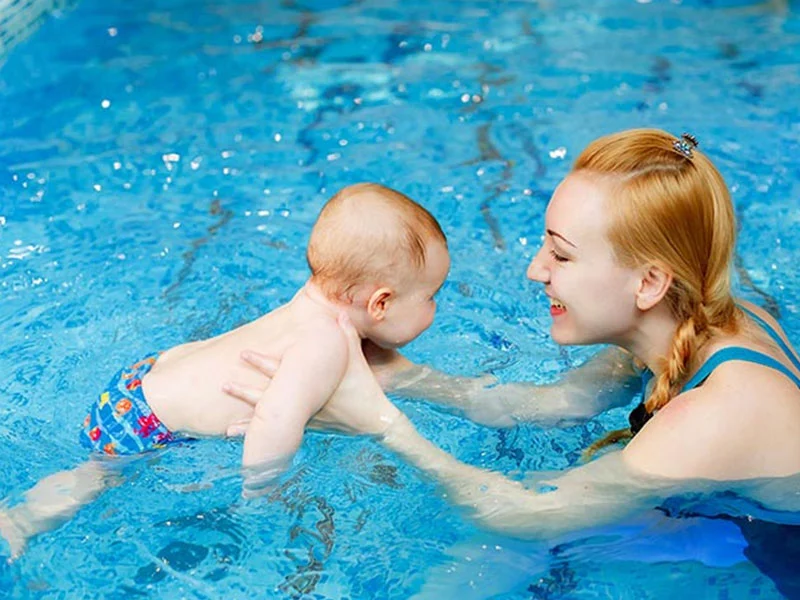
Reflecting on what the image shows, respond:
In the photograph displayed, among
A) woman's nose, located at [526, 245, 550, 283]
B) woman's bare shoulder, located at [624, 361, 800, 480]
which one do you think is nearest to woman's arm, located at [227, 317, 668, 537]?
woman's bare shoulder, located at [624, 361, 800, 480]

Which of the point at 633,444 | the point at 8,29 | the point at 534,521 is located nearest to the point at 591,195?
the point at 633,444

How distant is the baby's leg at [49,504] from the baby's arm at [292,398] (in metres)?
0.47

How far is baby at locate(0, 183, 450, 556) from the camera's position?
312 cm

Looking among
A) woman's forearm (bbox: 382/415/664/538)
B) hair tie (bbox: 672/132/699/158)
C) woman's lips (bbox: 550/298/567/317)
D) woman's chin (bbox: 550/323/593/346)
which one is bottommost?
woman's forearm (bbox: 382/415/664/538)

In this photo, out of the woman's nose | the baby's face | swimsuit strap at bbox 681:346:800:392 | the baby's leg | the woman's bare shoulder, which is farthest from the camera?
the baby's face

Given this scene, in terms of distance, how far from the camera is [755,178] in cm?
535

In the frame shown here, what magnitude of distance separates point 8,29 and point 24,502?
425 cm

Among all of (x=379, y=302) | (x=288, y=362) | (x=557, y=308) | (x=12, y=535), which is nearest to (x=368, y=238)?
(x=379, y=302)

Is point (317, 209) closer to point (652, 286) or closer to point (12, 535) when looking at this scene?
point (12, 535)

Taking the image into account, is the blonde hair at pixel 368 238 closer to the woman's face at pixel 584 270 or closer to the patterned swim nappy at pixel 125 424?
the woman's face at pixel 584 270

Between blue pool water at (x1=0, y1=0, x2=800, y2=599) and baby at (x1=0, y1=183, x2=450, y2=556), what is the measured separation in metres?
0.11

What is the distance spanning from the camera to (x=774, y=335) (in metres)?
3.13

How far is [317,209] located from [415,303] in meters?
1.91

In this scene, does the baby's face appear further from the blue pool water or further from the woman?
the blue pool water
